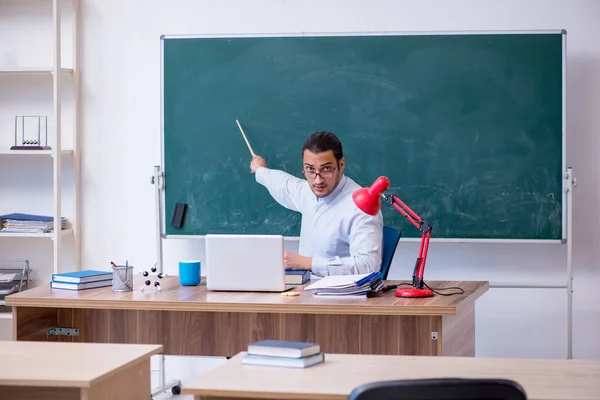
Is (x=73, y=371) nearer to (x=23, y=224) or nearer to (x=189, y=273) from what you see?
(x=189, y=273)

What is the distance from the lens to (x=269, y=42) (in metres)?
4.95

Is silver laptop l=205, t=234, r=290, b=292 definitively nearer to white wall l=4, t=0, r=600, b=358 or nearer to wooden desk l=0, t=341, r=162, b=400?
wooden desk l=0, t=341, r=162, b=400

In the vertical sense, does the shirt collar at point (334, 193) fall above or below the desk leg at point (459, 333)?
above

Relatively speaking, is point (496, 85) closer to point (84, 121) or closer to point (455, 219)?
point (455, 219)

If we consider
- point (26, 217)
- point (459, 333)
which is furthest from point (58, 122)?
point (459, 333)

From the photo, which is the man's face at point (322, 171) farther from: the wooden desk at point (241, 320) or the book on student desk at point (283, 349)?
the book on student desk at point (283, 349)

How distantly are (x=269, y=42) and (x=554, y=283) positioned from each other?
220cm

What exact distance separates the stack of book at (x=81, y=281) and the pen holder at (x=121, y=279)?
Result: 0.14 m

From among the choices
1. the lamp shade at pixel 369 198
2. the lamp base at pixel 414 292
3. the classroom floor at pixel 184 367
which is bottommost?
the classroom floor at pixel 184 367

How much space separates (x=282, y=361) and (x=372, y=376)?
25 centimetres

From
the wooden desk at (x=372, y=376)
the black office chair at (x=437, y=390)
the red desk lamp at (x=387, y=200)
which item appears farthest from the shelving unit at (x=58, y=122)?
the black office chair at (x=437, y=390)

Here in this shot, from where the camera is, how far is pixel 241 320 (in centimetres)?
332

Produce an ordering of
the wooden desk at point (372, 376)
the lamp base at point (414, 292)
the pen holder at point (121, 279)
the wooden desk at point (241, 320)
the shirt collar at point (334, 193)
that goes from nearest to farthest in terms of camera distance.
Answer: the wooden desk at point (372, 376)
the wooden desk at point (241, 320)
the lamp base at point (414, 292)
the pen holder at point (121, 279)
the shirt collar at point (334, 193)

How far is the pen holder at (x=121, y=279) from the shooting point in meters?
3.58
